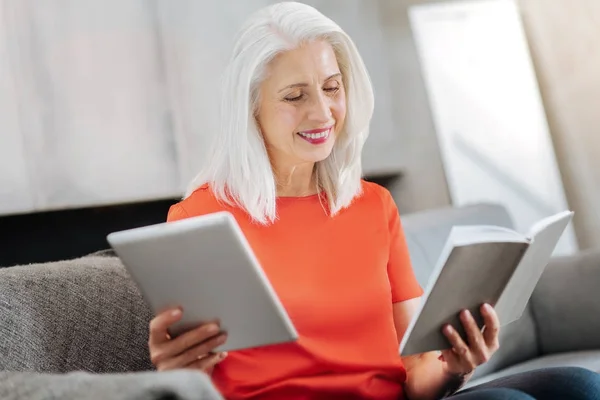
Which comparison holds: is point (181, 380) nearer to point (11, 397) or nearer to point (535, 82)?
point (11, 397)

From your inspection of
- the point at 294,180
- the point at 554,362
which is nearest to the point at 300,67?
the point at 294,180

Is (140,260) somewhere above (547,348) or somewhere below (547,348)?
above

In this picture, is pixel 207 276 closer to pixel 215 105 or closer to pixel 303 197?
pixel 303 197

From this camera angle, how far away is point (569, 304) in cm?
216

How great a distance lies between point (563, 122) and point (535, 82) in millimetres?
176

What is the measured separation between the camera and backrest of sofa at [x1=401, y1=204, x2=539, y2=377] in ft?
6.81

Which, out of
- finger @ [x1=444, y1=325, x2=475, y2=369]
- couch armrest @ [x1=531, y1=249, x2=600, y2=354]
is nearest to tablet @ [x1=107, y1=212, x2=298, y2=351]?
finger @ [x1=444, y1=325, x2=475, y2=369]

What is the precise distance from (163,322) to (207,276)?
0.30 ft

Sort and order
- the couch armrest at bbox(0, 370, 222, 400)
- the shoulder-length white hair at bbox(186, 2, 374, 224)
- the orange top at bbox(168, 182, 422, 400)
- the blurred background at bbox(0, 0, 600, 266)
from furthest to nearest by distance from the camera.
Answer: the blurred background at bbox(0, 0, 600, 266) → the shoulder-length white hair at bbox(186, 2, 374, 224) → the orange top at bbox(168, 182, 422, 400) → the couch armrest at bbox(0, 370, 222, 400)

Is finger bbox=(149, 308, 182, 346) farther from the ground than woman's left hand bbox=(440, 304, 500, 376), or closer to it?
farther from the ground

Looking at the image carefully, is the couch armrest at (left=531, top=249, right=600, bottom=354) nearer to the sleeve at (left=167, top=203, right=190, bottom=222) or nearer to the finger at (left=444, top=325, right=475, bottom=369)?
the finger at (left=444, top=325, right=475, bottom=369)

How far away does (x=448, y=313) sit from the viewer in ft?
3.90

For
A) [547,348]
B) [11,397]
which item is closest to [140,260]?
[11,397]

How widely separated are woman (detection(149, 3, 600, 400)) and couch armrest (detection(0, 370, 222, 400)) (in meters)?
0.41
